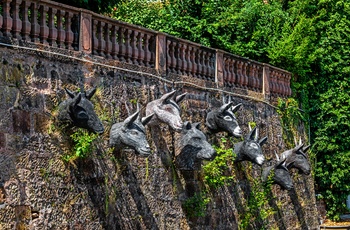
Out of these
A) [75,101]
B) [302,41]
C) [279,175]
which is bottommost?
[279,175]

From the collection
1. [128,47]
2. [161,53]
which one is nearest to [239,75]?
[161,53]

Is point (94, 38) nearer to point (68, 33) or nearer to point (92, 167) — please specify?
point (68, 33)

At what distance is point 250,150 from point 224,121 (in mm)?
821

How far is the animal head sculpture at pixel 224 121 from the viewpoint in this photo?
12594 mm

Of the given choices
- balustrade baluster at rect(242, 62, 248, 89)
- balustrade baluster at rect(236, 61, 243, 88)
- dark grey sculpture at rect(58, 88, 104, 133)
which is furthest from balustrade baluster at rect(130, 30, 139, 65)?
balustrade baluster at rect(242, 62, 248, 89)

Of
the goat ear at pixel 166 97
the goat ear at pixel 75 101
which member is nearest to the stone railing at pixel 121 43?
the goat ear at pixel 166 97

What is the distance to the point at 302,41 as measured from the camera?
17453mm

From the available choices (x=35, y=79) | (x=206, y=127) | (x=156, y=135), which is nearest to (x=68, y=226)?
(x=35, y=79)

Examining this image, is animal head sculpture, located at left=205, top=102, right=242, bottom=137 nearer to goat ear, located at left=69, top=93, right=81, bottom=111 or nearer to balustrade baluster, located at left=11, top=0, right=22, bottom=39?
goat ear, located at left=69, top=93, right=81, bottom=111

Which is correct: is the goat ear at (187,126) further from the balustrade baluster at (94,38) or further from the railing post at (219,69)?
the railing post at (219,69)

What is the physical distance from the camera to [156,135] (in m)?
11.7

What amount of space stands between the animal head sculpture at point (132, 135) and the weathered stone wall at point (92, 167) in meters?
0.24

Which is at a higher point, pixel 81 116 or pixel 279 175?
pixel 81 116

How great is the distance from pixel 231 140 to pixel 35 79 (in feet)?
18.3
